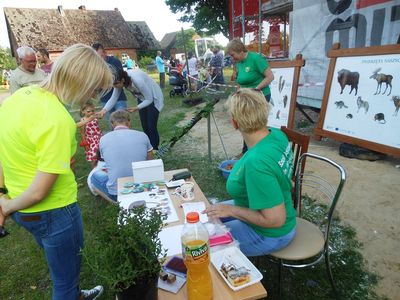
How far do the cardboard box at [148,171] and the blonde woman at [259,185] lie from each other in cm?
66

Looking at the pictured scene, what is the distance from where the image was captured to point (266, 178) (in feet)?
4.49

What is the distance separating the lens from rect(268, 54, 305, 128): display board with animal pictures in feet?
15.5

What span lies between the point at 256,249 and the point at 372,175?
2.61 meters

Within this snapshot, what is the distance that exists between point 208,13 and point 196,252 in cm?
1281

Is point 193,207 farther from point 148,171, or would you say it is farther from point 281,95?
point 281,95

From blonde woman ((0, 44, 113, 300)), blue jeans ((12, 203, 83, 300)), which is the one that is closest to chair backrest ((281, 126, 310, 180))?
blonde woman ((0, 44, 113, 300))

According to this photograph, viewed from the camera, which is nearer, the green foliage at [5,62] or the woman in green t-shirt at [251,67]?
the woman in green t-shirt at [251,67]

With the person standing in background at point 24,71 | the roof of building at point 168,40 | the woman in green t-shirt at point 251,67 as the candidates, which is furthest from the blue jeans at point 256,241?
the roof of building at point 168,40

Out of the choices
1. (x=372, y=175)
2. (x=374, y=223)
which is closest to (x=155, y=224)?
(x=374, y=223)

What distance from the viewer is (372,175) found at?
3.55 m

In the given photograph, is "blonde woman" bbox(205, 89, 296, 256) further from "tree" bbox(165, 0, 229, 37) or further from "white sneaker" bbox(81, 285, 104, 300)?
"tree" bbox(165, 0, 229, 37)

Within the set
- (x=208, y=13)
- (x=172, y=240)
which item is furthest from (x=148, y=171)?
(x=208, y=13)

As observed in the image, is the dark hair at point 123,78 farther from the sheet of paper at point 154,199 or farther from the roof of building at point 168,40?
the roof of building at point 168,40

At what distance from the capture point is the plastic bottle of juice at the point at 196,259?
39.7 inches
